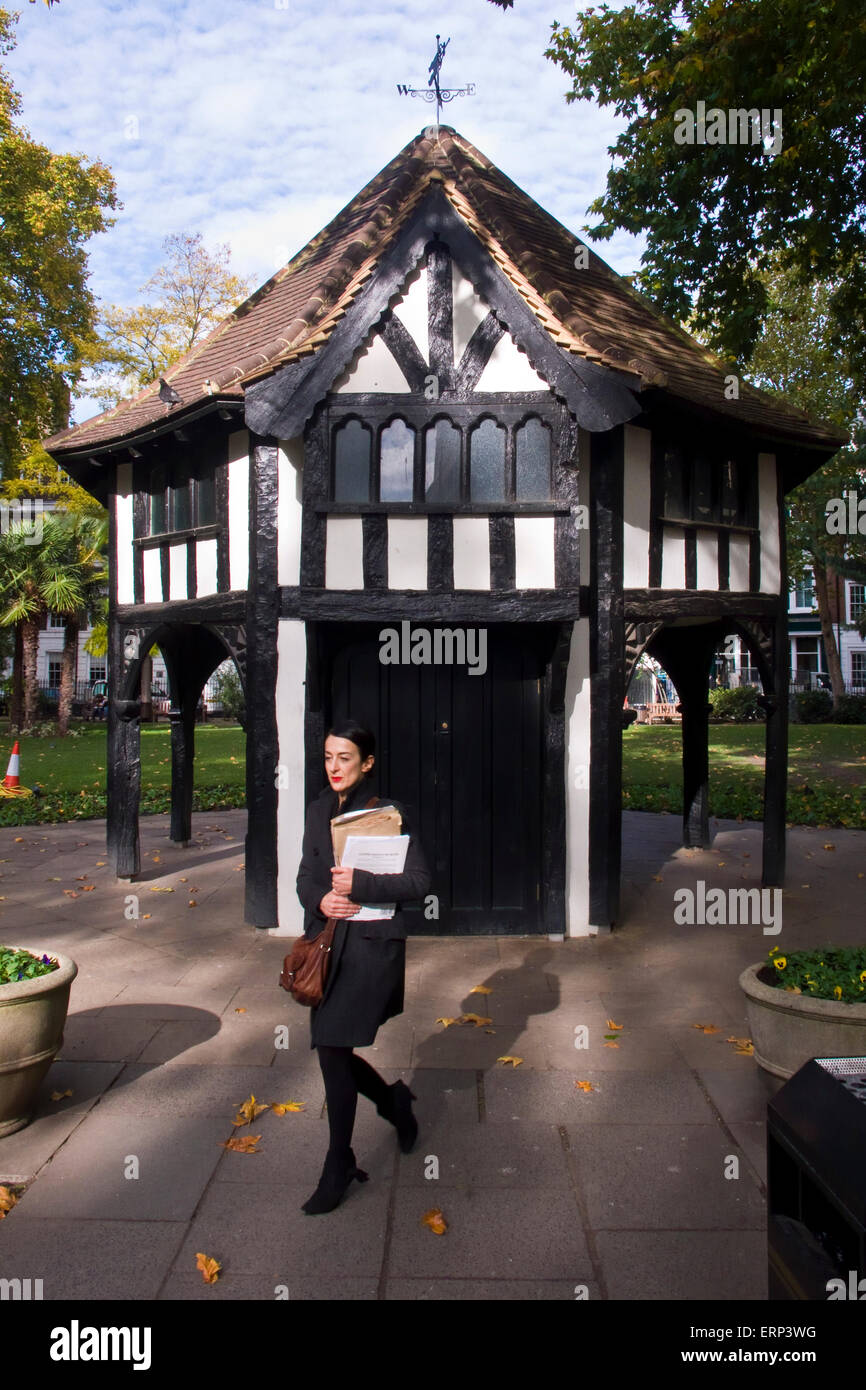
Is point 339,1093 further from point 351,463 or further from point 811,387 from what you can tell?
point 811,387

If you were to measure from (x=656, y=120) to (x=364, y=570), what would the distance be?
8.57m

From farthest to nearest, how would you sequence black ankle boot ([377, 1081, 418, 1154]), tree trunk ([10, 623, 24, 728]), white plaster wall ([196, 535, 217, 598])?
tree trunk ([10, 623, 24, 728]) → white plaster wall ([196, 535, 217, 598]) → black ankle boot ([377, 1081, 418, 1154])

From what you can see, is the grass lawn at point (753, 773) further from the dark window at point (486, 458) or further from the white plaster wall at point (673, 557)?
the dark window at point (486, 458)

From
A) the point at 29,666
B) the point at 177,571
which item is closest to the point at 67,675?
the point at 29,666

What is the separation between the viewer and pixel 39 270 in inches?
989

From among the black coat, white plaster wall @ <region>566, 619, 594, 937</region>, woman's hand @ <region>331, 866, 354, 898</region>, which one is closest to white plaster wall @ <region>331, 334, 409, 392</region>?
white plaster wall @ <region>566, 619, 594, 937</region>

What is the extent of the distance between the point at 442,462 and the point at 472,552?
2.66 feet

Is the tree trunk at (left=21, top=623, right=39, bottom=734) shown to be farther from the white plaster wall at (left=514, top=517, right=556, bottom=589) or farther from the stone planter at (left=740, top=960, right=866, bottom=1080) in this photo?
the stone planter at (left=740, top=960, right=866, bottom=1080)

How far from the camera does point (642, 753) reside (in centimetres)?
2523

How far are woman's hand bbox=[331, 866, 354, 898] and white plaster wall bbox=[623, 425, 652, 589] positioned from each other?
5.65m

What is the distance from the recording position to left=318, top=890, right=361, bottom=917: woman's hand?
12.9 ft

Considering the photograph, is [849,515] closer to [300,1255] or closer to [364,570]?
[364,570]
